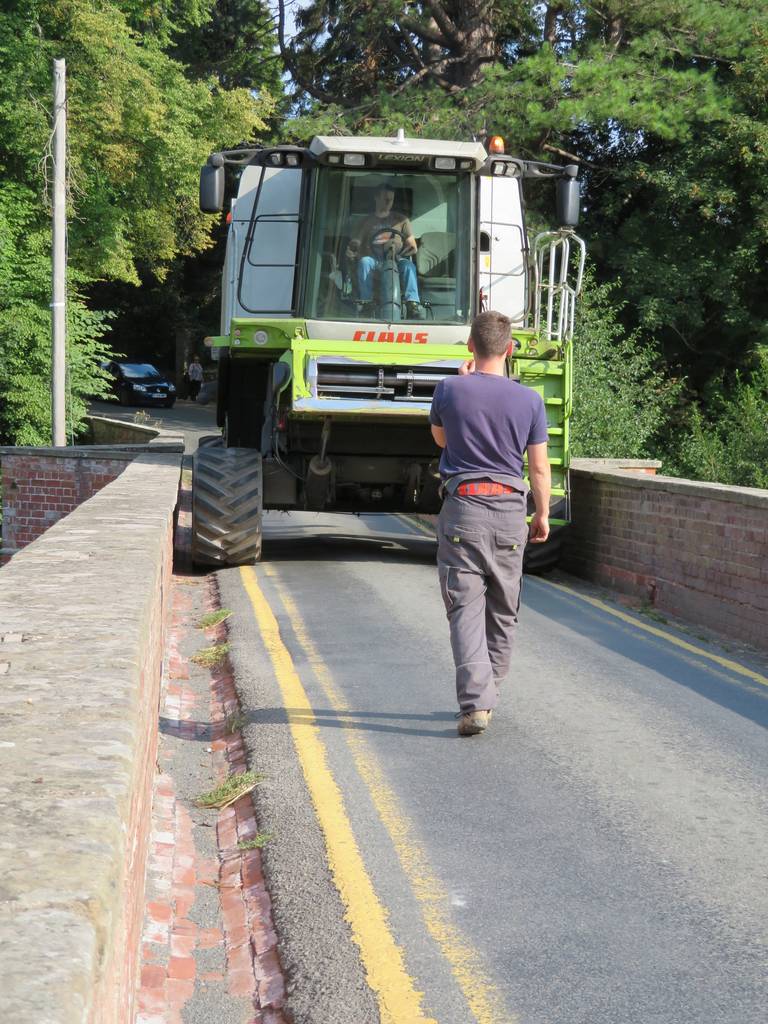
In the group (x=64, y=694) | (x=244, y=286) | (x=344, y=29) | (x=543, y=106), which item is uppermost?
(x=344, y=29)

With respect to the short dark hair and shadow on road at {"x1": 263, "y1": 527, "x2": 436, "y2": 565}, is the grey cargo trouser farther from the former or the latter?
shadow on road at {"x1": 263, "y1": 527, "x2": 436, "y2": 565}

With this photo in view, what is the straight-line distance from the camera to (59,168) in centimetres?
2369

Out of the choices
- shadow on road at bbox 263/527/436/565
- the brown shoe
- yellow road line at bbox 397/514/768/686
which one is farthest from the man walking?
shadow on road at bbox 263/527/436/565

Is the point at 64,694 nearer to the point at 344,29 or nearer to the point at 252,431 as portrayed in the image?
the point at 252,431

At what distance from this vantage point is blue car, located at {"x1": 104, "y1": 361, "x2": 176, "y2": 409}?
50344 mm

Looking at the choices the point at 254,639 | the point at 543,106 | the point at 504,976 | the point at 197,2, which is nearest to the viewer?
the point at 504,976

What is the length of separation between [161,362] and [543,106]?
37248 mm

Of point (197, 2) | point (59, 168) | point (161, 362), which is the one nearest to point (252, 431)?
point (59, 168)

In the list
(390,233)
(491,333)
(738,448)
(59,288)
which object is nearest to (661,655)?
(491,333)

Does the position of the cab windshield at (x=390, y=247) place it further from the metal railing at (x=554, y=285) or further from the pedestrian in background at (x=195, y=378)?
the pedestrian in background at (x=195, y=378)

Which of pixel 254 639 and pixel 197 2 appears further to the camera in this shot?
pixel 197 2

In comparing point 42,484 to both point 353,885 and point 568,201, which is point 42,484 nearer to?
point 568,201

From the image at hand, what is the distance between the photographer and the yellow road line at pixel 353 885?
13.0ft

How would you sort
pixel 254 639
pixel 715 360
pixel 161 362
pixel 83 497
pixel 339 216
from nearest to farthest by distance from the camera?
pixel 254 639 → pixel 339 216 → pixel 83 497 → pixel 715 360 → pixel 161 362
